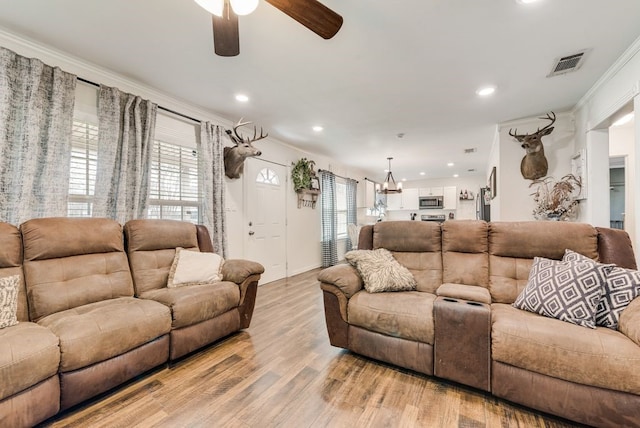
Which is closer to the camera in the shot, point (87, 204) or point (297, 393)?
point (297, 393)

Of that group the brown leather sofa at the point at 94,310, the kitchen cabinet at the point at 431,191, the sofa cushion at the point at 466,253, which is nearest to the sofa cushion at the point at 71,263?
the brown leather sofa at the point at 94,310

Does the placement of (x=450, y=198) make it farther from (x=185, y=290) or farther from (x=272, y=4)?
(x=272, y=4)

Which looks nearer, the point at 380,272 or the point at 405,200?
the point at 380,272

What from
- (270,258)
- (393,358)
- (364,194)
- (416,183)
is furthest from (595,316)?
(416,183)

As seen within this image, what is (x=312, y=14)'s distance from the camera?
4.56 ft

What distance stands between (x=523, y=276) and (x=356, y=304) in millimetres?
1314

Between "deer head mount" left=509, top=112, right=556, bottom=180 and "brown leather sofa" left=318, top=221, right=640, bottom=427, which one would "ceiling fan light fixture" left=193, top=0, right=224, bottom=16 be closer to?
"brown leather sofa" left=318, top=221, right=640, bottom=427

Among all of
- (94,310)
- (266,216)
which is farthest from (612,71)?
(94,310)

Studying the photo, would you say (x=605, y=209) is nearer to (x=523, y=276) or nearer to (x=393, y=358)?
(x=523, y=276)

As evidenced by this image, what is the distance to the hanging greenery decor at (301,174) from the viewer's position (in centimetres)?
516

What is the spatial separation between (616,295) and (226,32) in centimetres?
275

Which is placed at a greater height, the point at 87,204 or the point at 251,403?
the point at 87,204

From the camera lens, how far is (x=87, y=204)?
253cm

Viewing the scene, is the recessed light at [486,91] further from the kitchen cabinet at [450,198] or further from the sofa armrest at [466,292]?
the kitchen cabinet at [450,198]
